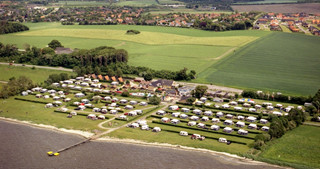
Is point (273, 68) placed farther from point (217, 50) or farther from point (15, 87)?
point (15, 87)

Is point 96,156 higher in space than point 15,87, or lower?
lower

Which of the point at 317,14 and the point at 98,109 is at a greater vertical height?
the point at 317,14

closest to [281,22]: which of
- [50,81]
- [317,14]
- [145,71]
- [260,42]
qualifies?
[317,14]

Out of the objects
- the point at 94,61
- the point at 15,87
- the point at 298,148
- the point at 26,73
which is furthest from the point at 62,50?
the point at 298,148

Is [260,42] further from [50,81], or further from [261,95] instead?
[50,81]

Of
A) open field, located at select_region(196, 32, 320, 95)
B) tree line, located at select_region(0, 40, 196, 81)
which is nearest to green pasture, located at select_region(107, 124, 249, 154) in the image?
open field, located at select_region(196, 32, 320, 95)

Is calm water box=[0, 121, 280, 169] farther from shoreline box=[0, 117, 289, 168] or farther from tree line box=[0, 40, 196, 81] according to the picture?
tree line box=[0, 40, 196, 81]
